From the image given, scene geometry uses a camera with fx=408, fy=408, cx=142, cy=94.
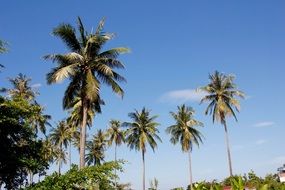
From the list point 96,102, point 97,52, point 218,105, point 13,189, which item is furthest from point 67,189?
point 218,105

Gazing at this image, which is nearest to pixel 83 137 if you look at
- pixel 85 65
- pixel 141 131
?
pixel 85 65

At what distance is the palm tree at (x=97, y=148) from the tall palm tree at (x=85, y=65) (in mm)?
49301

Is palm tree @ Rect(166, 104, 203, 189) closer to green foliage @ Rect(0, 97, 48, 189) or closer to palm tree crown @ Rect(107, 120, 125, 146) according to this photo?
palm tree crown @ Rect(107, 120, 125, 146)

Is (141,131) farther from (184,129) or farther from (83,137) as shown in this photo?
(83,137)

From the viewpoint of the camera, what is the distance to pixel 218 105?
47.1 m

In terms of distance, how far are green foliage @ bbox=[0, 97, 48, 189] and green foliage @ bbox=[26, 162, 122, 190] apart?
1.97 m

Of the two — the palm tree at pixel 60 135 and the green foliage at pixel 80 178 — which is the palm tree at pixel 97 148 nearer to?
the palm tree at pixel 60 135

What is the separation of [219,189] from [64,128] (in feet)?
199

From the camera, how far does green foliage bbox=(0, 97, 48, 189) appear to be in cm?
1630

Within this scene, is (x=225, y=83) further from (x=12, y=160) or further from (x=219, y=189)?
(x=219, y=189)

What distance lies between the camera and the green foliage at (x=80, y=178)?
14398mm

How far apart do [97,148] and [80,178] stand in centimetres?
5960

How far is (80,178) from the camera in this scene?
48.8 ft

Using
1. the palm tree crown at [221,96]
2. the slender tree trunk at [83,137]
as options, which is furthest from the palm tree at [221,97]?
the slender tree trunk at [83,137]
